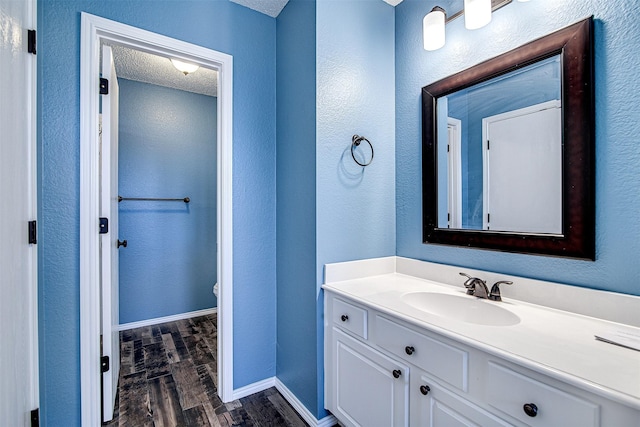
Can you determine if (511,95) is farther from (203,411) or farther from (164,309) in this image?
(164,309)

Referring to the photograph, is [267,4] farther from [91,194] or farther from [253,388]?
[253,388]

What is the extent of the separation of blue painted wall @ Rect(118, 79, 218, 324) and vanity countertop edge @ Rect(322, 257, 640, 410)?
7.47 feet

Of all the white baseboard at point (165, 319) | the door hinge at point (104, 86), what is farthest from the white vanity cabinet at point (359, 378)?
the white baseboard at point (165, 319)

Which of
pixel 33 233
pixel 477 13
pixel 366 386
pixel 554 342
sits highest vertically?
pixel 477 13

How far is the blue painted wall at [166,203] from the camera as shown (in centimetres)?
287

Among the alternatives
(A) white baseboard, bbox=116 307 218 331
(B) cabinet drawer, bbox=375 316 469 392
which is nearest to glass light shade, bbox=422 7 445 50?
(B) cabinet drawer, bbox=375 316 469 392

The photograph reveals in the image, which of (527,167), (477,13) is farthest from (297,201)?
(477,13)

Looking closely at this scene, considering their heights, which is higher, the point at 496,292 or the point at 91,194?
the point at 91,194

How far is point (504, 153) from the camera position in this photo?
1377mm

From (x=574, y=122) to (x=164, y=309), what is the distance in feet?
11.6

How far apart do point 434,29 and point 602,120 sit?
0.88 meters

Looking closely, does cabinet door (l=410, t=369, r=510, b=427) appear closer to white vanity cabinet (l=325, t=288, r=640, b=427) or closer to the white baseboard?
white vanity cabinet (l=325, t=288, r=640, b=427)

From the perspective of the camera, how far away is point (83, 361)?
→ 4.67 ft

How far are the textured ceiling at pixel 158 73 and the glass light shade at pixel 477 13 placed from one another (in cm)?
204
